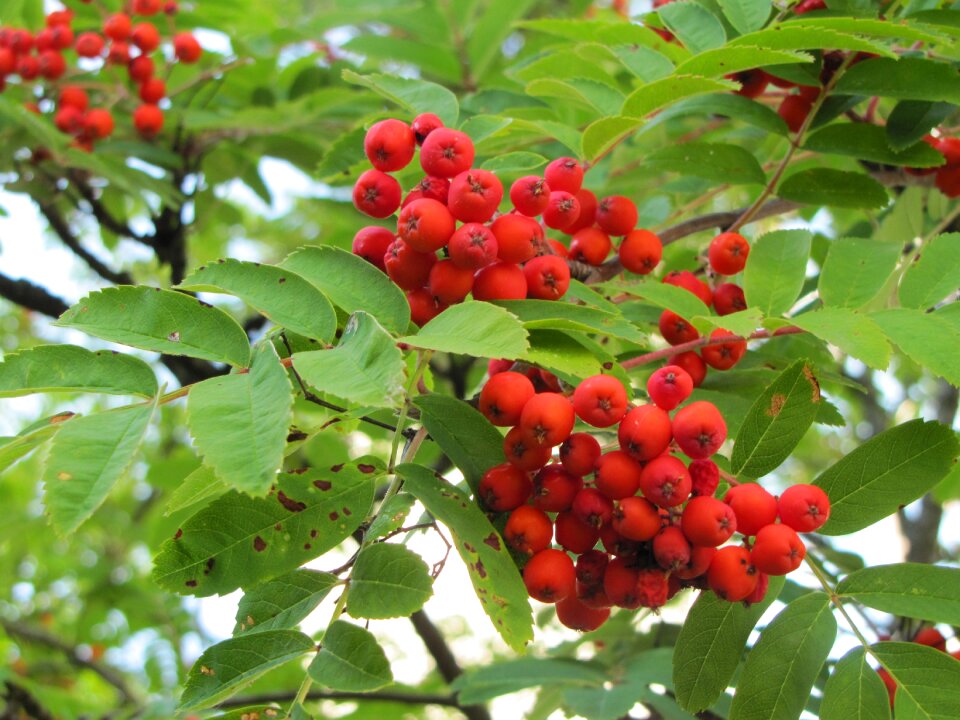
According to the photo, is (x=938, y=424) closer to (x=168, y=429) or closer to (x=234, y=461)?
(x=234, y=461)

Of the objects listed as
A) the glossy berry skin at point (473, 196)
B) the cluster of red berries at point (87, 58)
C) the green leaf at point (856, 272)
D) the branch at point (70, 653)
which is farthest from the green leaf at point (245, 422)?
the branch at point (70, 653)

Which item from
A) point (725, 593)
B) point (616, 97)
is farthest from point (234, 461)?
point (616, 97)

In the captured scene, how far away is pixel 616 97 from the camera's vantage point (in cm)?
188

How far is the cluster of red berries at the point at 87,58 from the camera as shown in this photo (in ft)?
9.80

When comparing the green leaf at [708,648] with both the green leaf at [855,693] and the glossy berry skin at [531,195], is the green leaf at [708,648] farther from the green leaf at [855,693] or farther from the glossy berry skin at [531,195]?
the glossy berry skin at [531,195]

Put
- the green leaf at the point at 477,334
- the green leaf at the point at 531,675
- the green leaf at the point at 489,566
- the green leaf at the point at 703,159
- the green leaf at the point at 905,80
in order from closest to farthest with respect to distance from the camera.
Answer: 1. the green leaf at the point at 477,334
2. the green leaf at the point at 489,566
3. the green leaf at the point at 905,80
4. the green leaf at the point at 703,159
5. the green leaf at the point at 531,675

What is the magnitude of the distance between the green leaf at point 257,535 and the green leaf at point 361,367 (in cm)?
26

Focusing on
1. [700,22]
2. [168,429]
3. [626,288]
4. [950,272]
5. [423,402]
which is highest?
[700,22]

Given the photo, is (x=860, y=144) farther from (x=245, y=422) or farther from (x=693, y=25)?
(x=245, y=422)

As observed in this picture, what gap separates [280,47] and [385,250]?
2030mm

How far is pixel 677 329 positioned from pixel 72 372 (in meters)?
1.03

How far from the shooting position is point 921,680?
135 cm

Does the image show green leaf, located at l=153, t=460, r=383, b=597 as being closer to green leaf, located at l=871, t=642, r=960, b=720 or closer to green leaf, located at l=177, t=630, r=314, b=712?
green leaf, located at l=177, t=630, r=314, b=712

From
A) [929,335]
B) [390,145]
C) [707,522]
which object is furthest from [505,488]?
[929,335]
